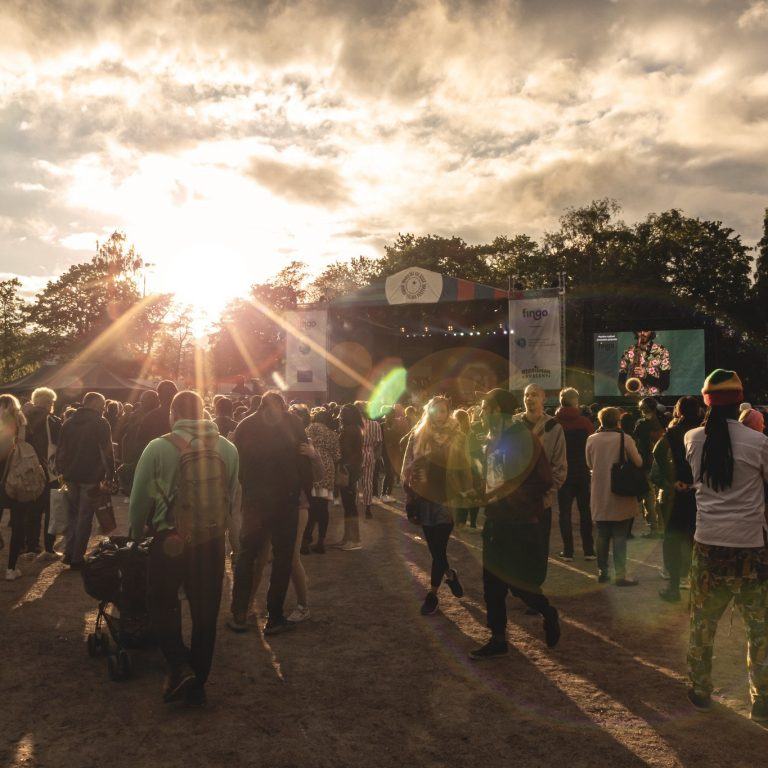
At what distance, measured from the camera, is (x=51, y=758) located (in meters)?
3.23

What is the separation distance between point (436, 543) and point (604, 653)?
4.86ft

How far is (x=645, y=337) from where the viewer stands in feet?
71.7

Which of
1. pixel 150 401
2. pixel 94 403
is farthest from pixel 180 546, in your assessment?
pixel 150 401

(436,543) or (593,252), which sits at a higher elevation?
(593,252)

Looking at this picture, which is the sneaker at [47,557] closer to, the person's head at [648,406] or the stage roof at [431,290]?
the person's head at [648,406]

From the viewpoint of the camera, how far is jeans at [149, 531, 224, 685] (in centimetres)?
370

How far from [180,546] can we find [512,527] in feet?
7.07

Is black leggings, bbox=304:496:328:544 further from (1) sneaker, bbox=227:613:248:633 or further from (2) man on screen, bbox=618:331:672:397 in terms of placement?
(2) man on screen, bbox=618:331:672:397

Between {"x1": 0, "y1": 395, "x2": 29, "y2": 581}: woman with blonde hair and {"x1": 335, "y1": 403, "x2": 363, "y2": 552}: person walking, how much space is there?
3.42 m

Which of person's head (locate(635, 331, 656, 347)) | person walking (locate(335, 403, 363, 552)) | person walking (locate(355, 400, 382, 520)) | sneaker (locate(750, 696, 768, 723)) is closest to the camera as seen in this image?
sneaker (locate(750, 696, 768, 723))

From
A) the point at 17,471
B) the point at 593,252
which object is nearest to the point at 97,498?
the point at 17,471

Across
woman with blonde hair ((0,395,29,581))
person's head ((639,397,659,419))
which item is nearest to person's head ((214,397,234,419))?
woman with blonde hair ((0,395,29,581))

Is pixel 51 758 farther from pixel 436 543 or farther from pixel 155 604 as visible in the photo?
pixel 436 543

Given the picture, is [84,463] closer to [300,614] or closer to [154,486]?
[300,614]
